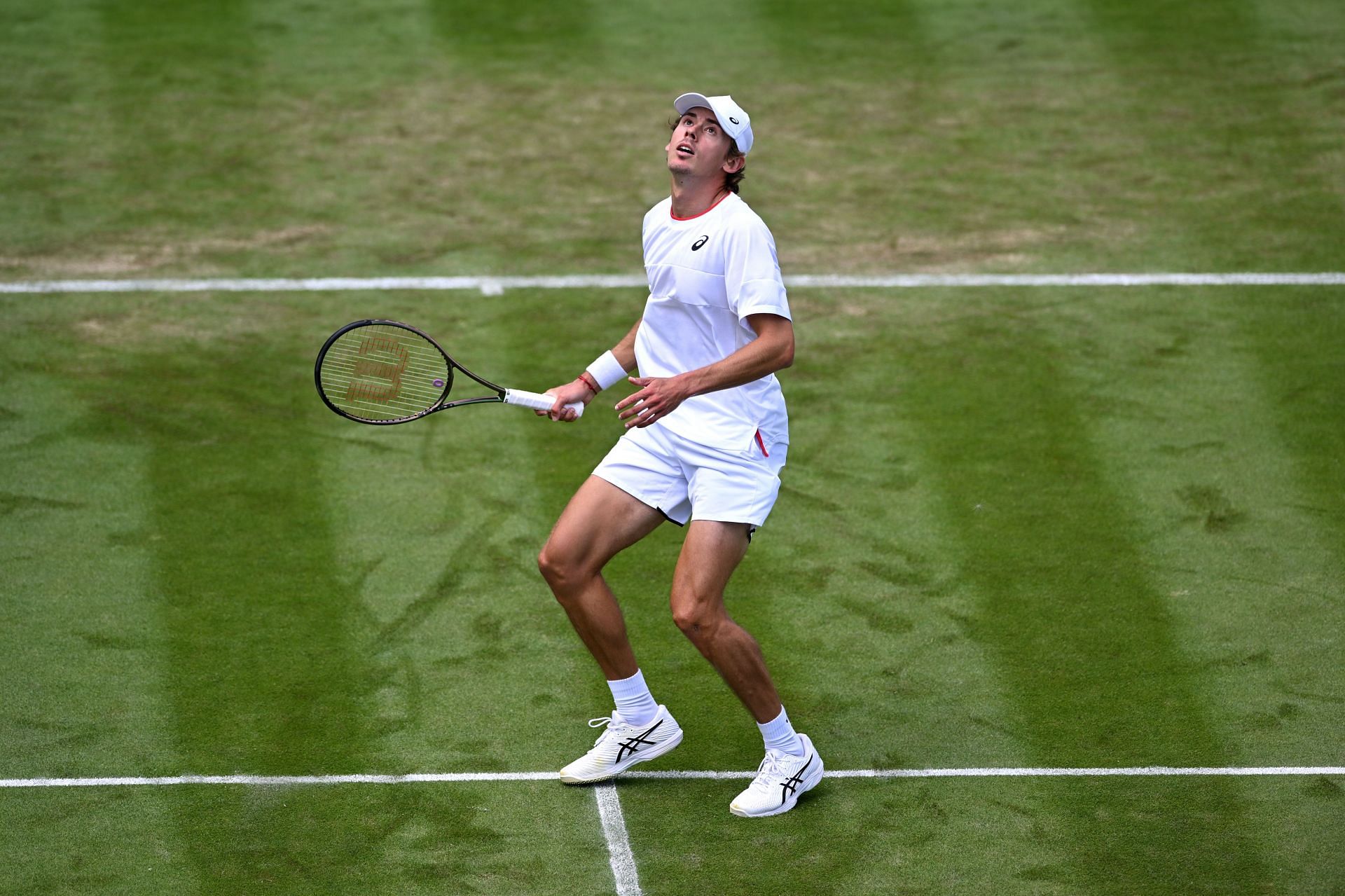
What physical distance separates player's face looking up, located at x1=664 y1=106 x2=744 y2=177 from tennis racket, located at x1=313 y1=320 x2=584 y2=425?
0.93 m

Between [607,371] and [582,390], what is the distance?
0.16 m

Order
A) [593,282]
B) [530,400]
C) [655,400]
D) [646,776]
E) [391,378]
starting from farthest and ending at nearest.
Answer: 1. [593,282]
2. [391,378]
3. [646,776]
4. [530,400]
5. [655,400]

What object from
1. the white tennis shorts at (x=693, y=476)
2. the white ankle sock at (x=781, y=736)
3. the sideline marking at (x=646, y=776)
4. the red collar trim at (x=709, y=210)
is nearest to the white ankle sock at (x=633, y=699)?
the sideline marking at (x=646, y=776)

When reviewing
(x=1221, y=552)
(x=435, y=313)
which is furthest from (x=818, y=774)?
(x=435, y=313)

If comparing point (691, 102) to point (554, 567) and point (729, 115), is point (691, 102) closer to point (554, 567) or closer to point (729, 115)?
point (729, 115)

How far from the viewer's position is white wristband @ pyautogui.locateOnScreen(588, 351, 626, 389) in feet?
21.0

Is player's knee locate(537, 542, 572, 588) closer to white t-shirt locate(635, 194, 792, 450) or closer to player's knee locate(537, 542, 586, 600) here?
player's knee locate(537, 542, 586, 600)

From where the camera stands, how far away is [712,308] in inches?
238

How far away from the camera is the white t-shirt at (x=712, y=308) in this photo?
19.3ft

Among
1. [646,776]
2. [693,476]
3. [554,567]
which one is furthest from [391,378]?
[646,776]

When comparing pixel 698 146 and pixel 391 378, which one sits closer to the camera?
pixel 698 146

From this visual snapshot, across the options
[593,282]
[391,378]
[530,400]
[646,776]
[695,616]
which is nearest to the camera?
[695,616]

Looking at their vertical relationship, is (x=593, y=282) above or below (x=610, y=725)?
below

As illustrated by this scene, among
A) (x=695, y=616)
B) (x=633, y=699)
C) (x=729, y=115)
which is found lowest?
(x=633, y=699)
